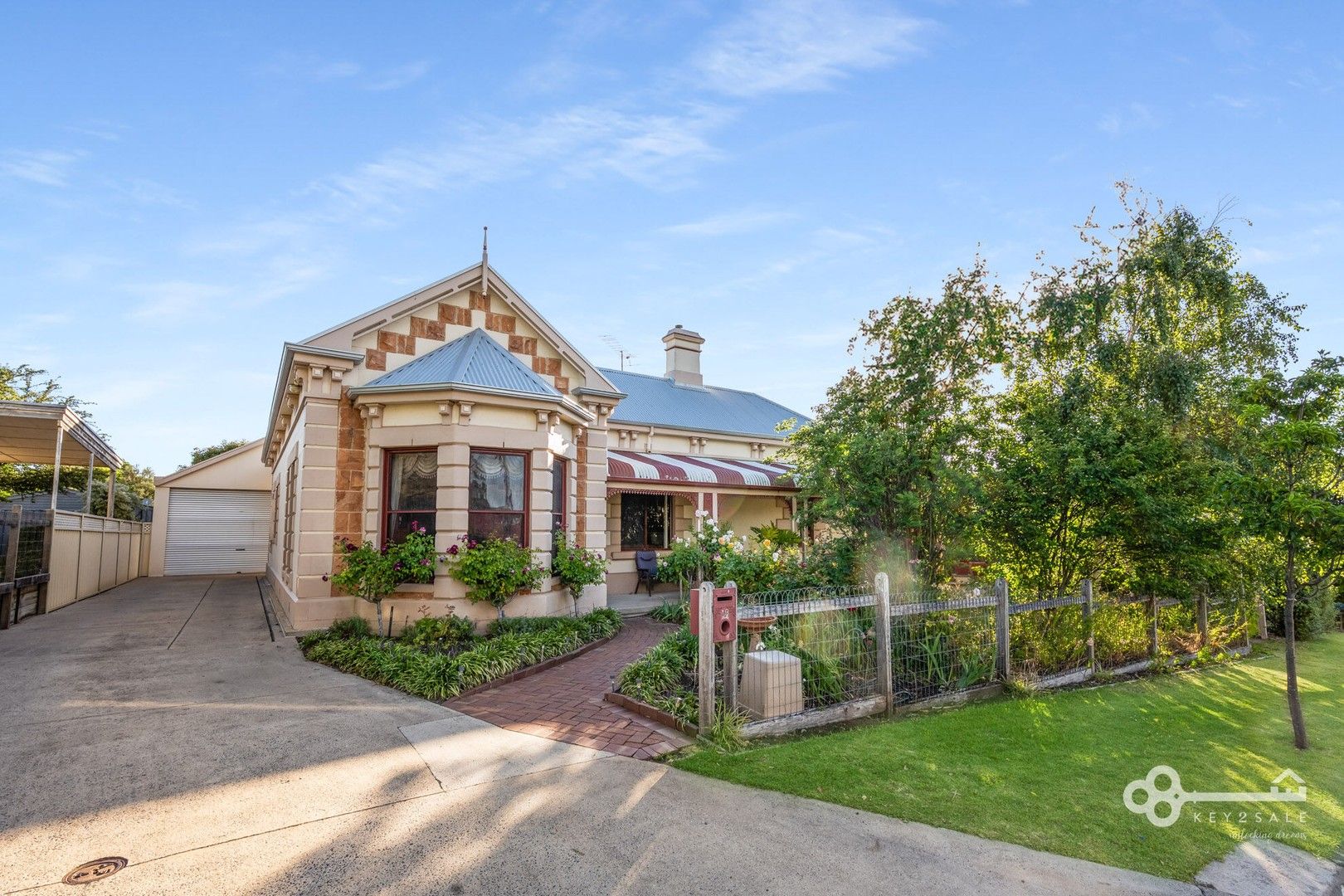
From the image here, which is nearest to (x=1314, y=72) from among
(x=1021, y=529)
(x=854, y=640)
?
(x=1021, y=529)

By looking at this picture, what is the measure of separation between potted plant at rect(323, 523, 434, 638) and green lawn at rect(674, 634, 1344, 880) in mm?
5934

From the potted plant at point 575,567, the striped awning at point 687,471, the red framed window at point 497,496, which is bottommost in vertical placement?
the potted plant at point 575,567

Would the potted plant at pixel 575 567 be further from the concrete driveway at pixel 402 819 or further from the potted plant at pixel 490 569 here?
the concrete driveway at pixel 402 819

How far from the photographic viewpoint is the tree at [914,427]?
977cm

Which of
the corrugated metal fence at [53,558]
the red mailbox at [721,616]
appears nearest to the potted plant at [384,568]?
the red mailbox at [721,616]

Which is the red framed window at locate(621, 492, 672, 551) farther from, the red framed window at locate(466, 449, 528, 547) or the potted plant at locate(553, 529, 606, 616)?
the red framed window at locate(466, 449, 528, 547)

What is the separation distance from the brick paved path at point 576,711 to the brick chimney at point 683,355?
1452cm

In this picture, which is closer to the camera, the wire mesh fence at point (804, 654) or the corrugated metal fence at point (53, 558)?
the wire mesh fence at point (804, 654)

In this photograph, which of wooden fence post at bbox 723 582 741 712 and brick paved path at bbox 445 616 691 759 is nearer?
brick paved path at bbox 445 616 691 759

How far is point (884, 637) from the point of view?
21.2ft

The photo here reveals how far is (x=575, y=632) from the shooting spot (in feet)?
31.0

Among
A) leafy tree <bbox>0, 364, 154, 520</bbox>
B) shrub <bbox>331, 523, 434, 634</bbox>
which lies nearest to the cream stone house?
shrub <bbox>331, 523, 434, 634</bbox>

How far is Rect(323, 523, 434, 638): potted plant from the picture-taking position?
9367mm

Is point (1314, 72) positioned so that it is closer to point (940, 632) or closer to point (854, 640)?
point (940, 632)
